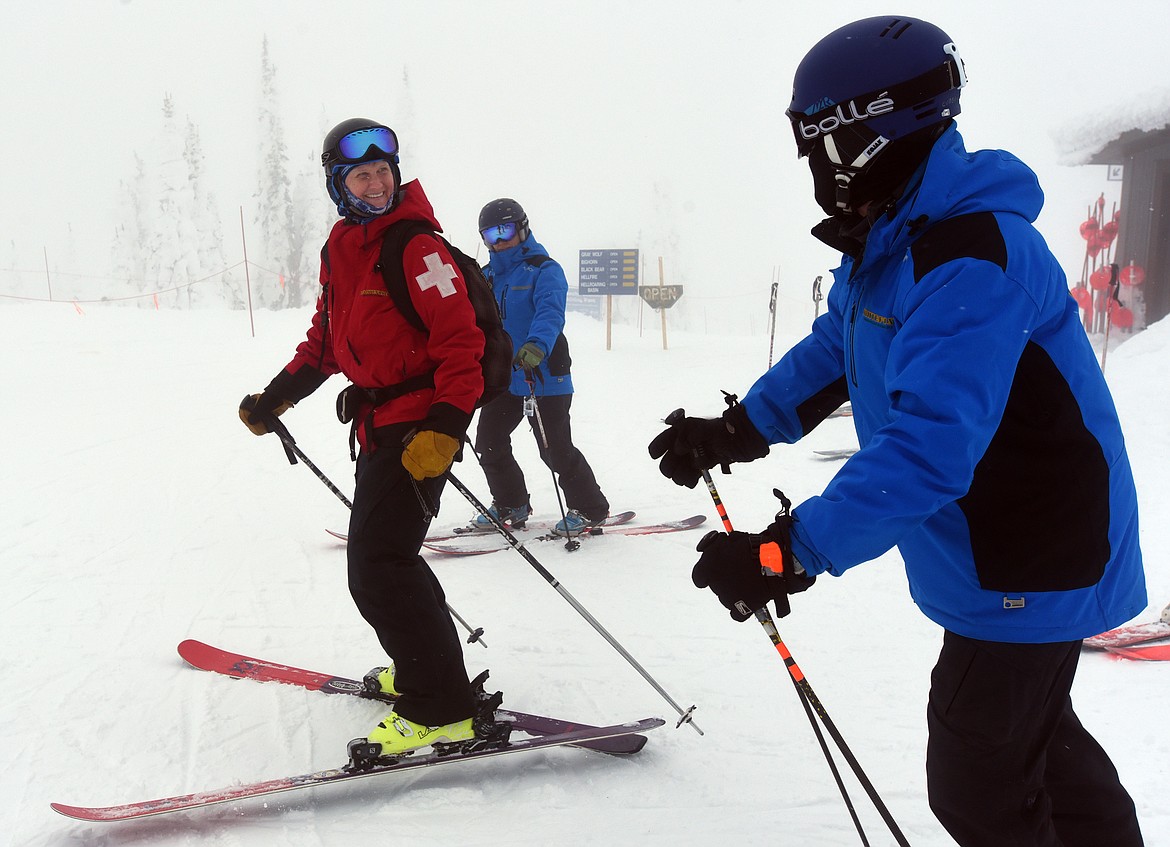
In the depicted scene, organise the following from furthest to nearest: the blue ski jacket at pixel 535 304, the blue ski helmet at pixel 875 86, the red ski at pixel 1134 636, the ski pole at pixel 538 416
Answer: the ski pole at pixel 538 416, the blue ski jacket at pixel 535 304, the red ski at pixel 1134 636, the blue ski helmet at pixel 875 86

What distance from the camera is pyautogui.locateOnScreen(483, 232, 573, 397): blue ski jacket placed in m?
5.20

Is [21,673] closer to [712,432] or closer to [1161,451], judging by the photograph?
[712,432]

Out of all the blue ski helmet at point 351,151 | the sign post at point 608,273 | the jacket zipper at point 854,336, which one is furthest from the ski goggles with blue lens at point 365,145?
the sign post at point 608,273

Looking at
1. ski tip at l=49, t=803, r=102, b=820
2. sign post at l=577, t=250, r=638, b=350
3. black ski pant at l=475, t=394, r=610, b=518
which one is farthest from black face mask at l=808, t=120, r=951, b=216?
sign post at l=577, t=250, r=638, b=350

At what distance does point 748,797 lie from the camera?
102 inches

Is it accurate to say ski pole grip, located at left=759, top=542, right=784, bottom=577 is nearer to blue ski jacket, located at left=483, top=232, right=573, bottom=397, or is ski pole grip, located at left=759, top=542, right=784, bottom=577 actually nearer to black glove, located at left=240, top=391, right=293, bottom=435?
black glove, located at left=240, top=391, right=293, bottom=435

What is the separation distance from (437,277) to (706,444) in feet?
3.72

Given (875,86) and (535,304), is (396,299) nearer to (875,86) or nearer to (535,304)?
(875,86)

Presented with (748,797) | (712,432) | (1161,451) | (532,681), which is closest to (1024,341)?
(712,432)

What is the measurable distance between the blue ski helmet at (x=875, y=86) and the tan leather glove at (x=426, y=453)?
1508mm

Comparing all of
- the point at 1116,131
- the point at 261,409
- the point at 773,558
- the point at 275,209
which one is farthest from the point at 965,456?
the point at 275,209

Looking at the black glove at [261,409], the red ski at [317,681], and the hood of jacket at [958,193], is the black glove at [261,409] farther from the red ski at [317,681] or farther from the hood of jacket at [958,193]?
the hood of jacket at [958,193]

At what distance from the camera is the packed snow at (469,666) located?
8.22 ft

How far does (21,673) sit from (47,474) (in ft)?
13.7
